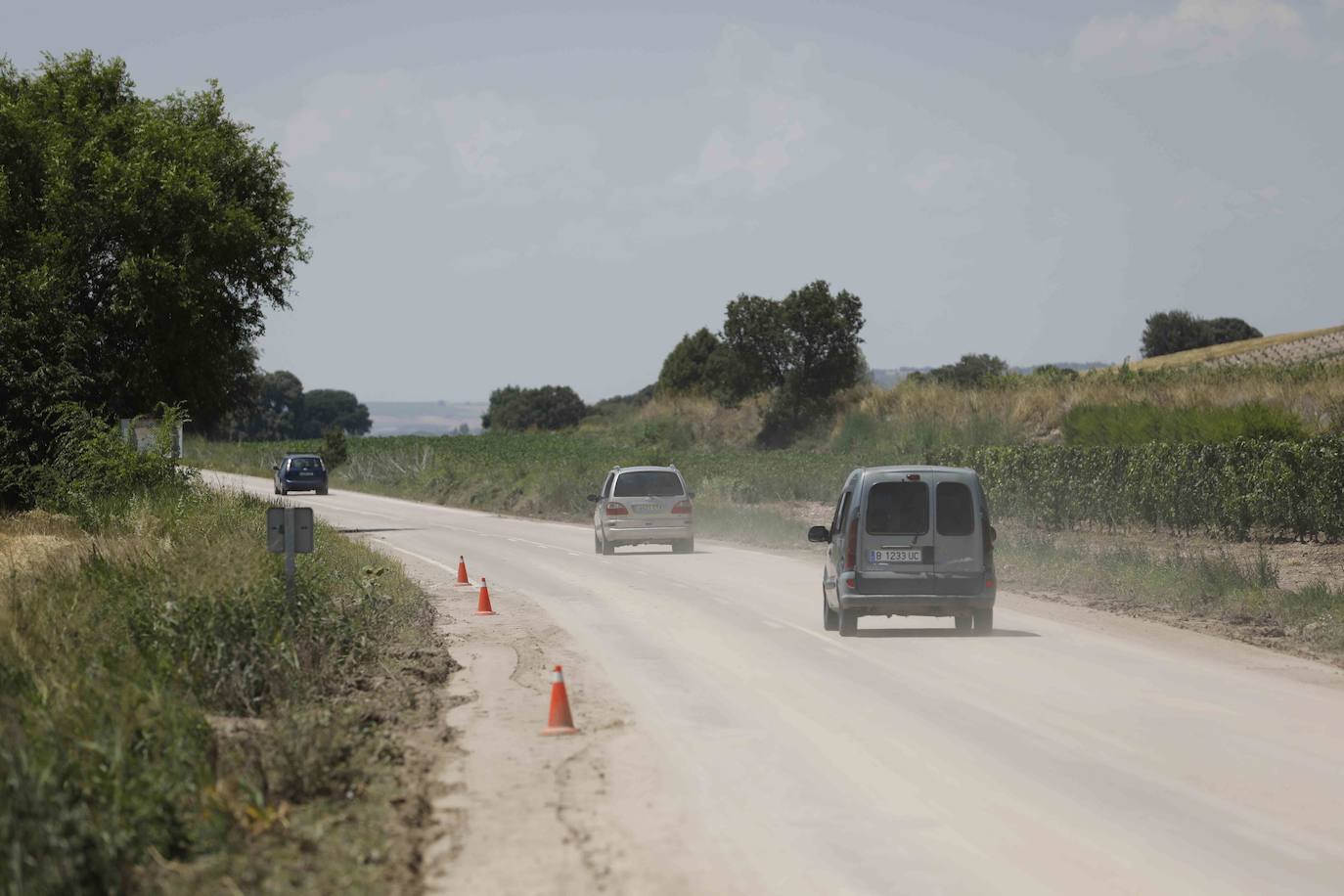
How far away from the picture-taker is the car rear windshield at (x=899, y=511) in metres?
19.0

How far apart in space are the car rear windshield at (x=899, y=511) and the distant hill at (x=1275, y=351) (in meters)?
67.9

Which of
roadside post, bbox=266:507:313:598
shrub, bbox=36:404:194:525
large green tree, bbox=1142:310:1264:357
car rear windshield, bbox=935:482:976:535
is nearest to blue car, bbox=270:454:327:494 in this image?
shrub, bbox=36:404:194:525

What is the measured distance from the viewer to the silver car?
3503cm

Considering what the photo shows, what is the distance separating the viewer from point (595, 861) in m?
8.23

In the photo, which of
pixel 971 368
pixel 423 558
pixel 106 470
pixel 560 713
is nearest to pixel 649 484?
pixel 423 558

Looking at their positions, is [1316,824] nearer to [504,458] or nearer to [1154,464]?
[1154,464]

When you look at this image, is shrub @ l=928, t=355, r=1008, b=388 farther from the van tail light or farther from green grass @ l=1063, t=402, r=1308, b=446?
the van tail light

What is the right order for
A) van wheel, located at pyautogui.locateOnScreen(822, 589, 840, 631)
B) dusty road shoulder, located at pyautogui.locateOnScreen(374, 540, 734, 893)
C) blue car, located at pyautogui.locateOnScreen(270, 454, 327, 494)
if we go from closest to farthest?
dusty road shoulder, located at pyautogui.locateOnScreen(374, 540, 734, 893) < van wheel, located at pyautogui.locateOnScreen(822, 589, 840, 631) < blue car, located at pyautogui.locateOnScreen(270, 454, 327, 494)

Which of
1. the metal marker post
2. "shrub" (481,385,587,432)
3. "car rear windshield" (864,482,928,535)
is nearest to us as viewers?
the metal marker post

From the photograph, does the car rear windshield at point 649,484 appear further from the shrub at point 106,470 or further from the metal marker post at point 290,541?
the metal marker post at point 290,541

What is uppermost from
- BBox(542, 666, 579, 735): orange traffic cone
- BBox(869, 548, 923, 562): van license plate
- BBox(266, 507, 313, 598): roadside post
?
BBox(266, 507, 313, 598): roadside post

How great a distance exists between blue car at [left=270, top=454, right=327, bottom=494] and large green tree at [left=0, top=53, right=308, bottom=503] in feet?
90.3

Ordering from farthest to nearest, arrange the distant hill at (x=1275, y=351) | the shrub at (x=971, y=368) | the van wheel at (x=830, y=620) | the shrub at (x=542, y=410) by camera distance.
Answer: the shrub at (x=542, y=410) → the shrub at (x=971, y=368) → the distant hill at (x=1275, y=351) → the van wheel at (x=830, y=620)

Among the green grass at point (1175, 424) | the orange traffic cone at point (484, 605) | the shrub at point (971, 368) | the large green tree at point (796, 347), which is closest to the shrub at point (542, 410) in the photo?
the shrub at point (971, 368)
